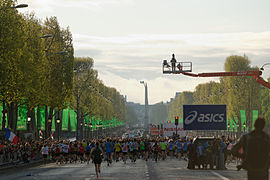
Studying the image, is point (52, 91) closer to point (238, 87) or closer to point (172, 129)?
point (172, 129)

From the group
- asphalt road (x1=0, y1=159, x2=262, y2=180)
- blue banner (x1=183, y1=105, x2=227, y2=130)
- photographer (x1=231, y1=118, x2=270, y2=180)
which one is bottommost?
asphalt road (x1=0, y1=159, x2=262, y2=180)

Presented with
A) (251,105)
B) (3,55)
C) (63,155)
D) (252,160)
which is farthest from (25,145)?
(251,105)

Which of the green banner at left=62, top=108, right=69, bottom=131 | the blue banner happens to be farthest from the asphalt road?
the green banner at left=62, top=108, right=69, bottom=131

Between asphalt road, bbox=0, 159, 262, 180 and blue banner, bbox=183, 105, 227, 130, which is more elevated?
blue banner, bbox=183, 105, 227, 130

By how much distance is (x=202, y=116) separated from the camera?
40656mm

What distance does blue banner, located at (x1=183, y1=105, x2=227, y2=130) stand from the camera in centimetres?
4047

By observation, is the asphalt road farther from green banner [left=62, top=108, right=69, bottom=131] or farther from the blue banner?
green banner [left=62, top=108, right=69, bottom=131]

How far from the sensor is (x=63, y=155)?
142 feet

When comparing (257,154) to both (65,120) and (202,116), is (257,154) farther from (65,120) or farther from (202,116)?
(65,120)

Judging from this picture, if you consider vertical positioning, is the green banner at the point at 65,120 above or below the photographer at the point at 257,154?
above

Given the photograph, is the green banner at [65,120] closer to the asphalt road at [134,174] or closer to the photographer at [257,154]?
the asphalt road at [134,174]

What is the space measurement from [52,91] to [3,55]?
63.0 ft

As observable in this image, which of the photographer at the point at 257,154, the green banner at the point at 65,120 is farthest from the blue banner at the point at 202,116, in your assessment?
the green banner at the point at 65,120

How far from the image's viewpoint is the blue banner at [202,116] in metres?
40.5
